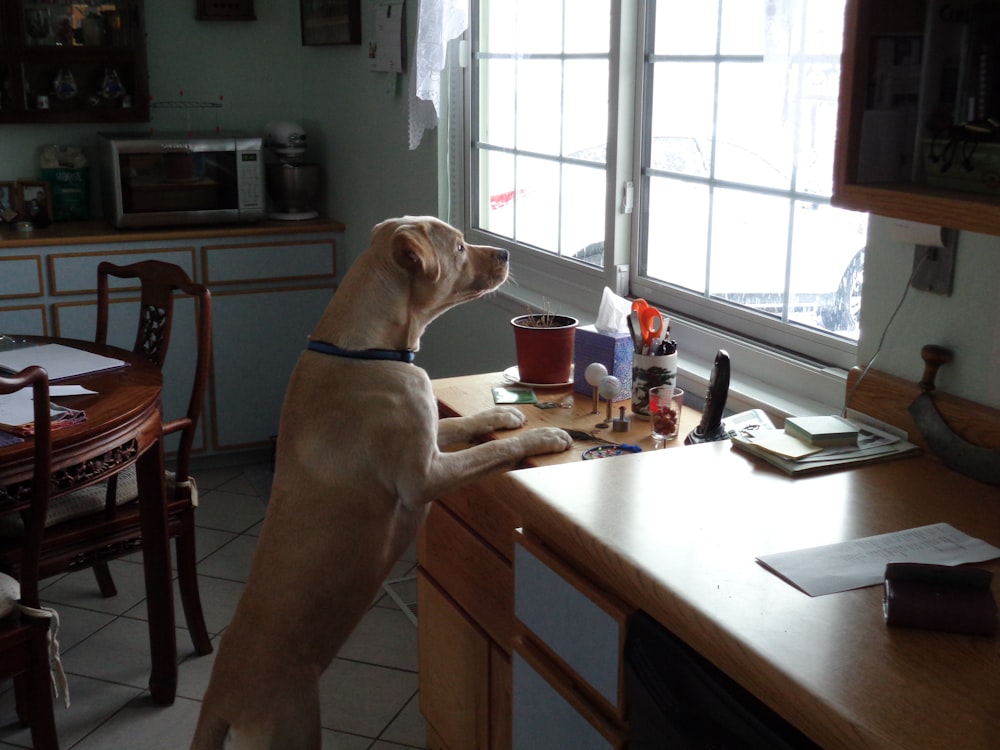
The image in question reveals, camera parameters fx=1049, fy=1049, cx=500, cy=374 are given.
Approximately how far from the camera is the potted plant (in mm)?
2119

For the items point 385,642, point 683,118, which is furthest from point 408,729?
point 683,118

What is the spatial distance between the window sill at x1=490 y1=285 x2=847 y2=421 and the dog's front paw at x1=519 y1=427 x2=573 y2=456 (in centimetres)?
43

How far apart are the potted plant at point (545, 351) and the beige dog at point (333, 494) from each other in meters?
0.31

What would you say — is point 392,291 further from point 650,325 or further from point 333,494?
point 650,325

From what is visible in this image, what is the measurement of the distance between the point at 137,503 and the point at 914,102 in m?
2.02

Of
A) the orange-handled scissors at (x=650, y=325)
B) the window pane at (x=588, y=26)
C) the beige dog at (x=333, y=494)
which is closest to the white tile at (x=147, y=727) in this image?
the beige dog at (x=333, y=494)

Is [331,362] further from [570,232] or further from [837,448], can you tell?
[570,232]

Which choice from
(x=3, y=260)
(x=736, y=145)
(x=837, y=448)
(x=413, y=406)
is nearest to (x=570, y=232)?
(x=736, y=145)

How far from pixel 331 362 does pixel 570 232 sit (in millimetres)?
1136

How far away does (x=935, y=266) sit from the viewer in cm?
158

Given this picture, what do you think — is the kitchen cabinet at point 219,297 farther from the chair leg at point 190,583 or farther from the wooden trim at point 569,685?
the wooden trim at point 569,685

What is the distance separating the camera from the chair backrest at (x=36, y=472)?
75.6 inches

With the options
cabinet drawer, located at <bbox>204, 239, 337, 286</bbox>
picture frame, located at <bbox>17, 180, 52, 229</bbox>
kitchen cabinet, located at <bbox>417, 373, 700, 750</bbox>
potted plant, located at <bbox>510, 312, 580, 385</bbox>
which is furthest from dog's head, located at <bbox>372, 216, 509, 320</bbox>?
picture frame, located at <bbox>17, 180, 52, 229</bbox>

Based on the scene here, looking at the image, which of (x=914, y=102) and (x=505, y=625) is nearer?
(x=914, y=102)
